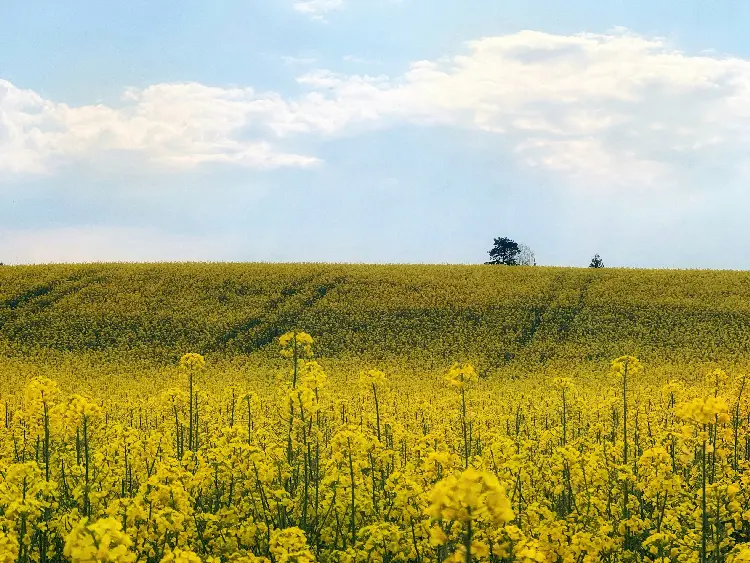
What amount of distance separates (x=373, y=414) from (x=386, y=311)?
28153 millimetres

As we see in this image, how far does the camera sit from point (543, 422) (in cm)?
2098

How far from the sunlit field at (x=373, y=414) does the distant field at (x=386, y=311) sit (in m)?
0.22

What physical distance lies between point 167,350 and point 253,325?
6.03 m

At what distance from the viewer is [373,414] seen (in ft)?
61.4

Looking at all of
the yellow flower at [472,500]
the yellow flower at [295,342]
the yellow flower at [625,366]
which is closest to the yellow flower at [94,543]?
the yellow flower at [472,500]

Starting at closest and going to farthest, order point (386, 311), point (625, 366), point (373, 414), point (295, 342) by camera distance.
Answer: point (295, 342), point (625, 366), point (373, 414), point (386, 311)

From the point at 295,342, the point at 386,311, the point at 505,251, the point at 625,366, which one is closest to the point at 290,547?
the point at 295,342

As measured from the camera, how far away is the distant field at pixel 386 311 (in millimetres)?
41000

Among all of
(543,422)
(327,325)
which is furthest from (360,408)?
(327,325)

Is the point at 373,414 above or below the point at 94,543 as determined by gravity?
below

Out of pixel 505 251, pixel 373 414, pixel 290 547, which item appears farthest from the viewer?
pixel 505 251

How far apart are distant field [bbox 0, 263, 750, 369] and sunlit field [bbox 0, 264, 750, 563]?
0.22m

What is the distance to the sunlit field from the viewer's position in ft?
23.3

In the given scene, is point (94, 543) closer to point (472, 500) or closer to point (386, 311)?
point (472, 500)
